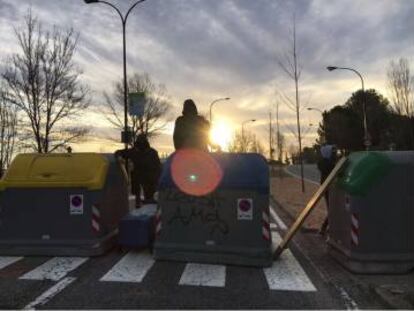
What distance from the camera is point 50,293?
7.51 m

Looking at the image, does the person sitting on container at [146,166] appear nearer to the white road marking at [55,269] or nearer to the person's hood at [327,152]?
the person's hood at [327,152]

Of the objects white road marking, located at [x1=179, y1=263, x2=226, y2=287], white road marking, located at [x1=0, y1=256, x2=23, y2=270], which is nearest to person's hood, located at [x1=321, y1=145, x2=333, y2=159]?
white road marking, located at [x1=179, y1=263, x2=226, y2=287]

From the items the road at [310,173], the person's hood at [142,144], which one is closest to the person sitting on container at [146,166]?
the person's hood at [142,144]

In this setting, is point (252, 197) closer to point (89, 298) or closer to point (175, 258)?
point (175, 258)

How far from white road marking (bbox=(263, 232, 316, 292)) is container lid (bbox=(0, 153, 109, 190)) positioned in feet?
10.9

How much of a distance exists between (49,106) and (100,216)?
26318mm

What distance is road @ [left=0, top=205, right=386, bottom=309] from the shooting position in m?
7.12

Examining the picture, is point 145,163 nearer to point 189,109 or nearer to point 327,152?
point 189,109

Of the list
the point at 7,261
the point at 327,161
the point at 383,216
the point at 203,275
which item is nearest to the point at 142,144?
the point at 327,161

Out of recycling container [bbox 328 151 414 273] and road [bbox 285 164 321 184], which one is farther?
road [bbox 285 164 321 184]

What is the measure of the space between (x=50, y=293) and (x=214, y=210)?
10.5 ft

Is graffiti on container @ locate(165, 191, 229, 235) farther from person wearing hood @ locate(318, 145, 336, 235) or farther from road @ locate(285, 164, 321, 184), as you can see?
road @ locate(285, 164, 321, 184)

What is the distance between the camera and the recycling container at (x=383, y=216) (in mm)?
8914

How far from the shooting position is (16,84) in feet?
118
